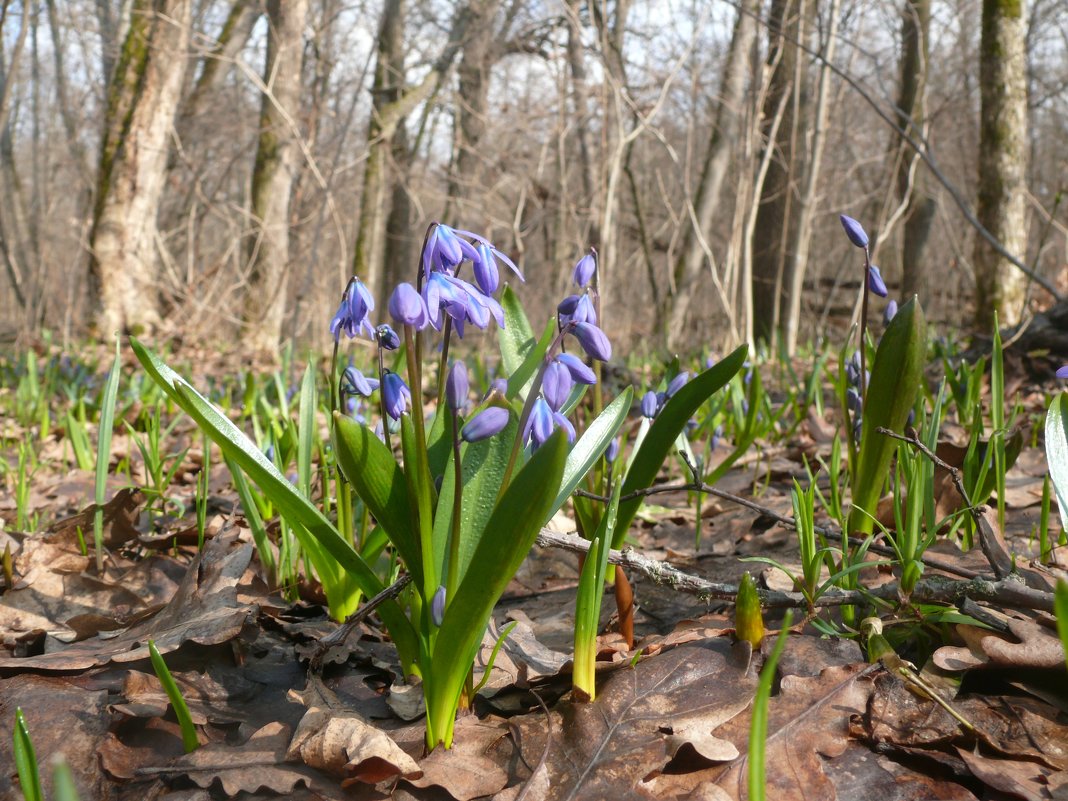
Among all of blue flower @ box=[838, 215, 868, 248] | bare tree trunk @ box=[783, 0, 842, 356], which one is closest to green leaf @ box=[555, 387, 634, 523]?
blue flower @ box=[838, 215, 868, 248]

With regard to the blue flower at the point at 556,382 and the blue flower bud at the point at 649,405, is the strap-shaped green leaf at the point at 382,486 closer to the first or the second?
the blue flower at the point at 556,382

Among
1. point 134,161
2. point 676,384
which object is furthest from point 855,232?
point 134,161

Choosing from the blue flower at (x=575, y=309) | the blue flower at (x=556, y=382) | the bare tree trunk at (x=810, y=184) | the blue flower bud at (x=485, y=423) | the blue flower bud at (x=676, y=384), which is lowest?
the blue flower bud at (x=676, y=384)

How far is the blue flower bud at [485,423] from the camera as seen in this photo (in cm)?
113

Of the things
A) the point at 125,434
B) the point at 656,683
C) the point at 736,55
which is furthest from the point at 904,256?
the point at 656,683

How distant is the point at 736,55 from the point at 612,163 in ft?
10.4

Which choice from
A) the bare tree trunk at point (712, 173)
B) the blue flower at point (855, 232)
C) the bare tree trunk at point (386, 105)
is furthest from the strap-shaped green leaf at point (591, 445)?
the bare tree trunk at point (386, 105)

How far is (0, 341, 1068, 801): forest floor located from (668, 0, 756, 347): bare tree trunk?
26.0 ft

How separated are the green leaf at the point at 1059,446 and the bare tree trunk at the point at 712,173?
7755 millimetres

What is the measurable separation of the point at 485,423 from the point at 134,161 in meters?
8.77

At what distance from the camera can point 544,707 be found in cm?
122

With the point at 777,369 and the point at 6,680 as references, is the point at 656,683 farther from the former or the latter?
the point at 777,369

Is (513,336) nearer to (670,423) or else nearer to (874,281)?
(670,423)

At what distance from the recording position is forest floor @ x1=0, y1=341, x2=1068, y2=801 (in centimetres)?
108
